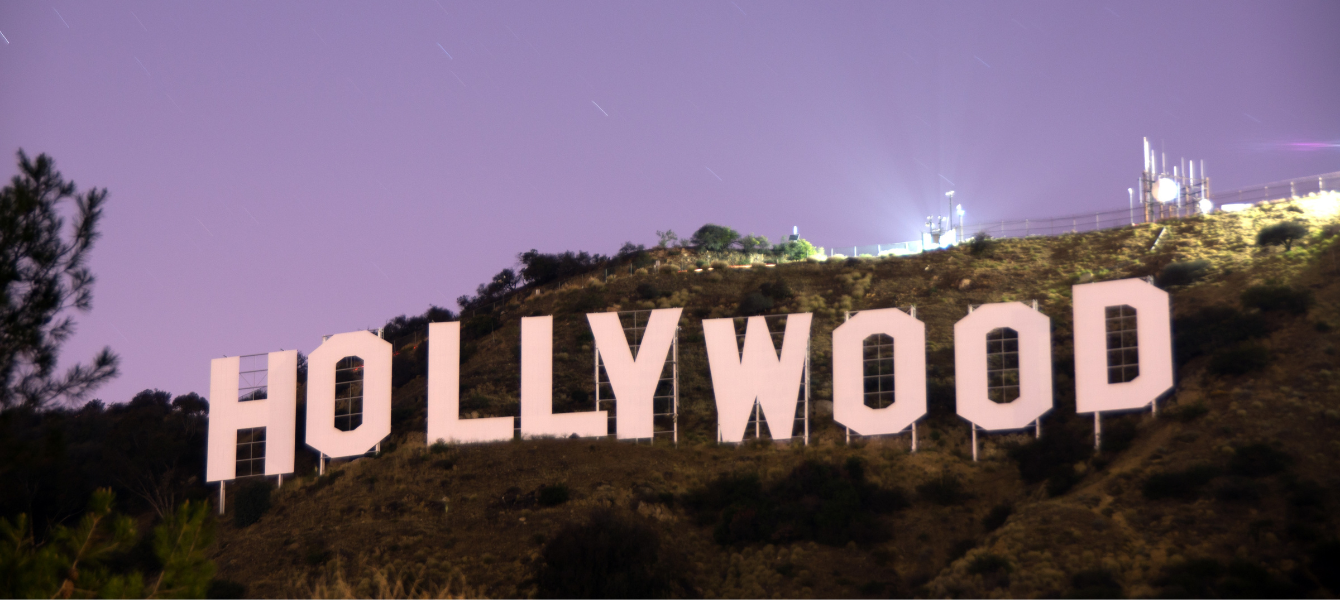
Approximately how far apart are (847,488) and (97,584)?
2310 centimetres

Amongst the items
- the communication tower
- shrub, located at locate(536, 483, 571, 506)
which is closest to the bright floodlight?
the communication tower

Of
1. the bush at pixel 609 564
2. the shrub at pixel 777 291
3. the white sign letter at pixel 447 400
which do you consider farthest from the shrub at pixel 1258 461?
the shrub at pixel 777 291

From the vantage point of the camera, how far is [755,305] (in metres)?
50.9

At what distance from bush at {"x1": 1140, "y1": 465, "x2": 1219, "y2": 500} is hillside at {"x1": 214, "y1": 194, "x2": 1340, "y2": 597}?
63 mm

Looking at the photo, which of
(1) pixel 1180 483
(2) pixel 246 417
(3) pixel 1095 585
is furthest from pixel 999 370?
(2) pixel 246 417

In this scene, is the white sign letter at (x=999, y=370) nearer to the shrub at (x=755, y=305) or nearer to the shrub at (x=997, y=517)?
the shrub at (x=997, y=517)

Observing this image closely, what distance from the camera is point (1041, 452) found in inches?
1291

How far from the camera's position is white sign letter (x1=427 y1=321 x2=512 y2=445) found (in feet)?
117

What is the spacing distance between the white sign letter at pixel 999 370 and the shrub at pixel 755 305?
1807 cm

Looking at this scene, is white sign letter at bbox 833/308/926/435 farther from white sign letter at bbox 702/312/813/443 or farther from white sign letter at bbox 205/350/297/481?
white sign letter at bbox 205/350/297/481

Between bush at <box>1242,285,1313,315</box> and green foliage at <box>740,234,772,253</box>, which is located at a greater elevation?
green foliage at <box>740,234,772,253</box>

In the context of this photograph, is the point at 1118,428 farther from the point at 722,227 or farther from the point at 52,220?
the point at 722,227

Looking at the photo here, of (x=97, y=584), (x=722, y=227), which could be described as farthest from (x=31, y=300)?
(x=722, y=227)

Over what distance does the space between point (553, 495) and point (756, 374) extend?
287 inches
